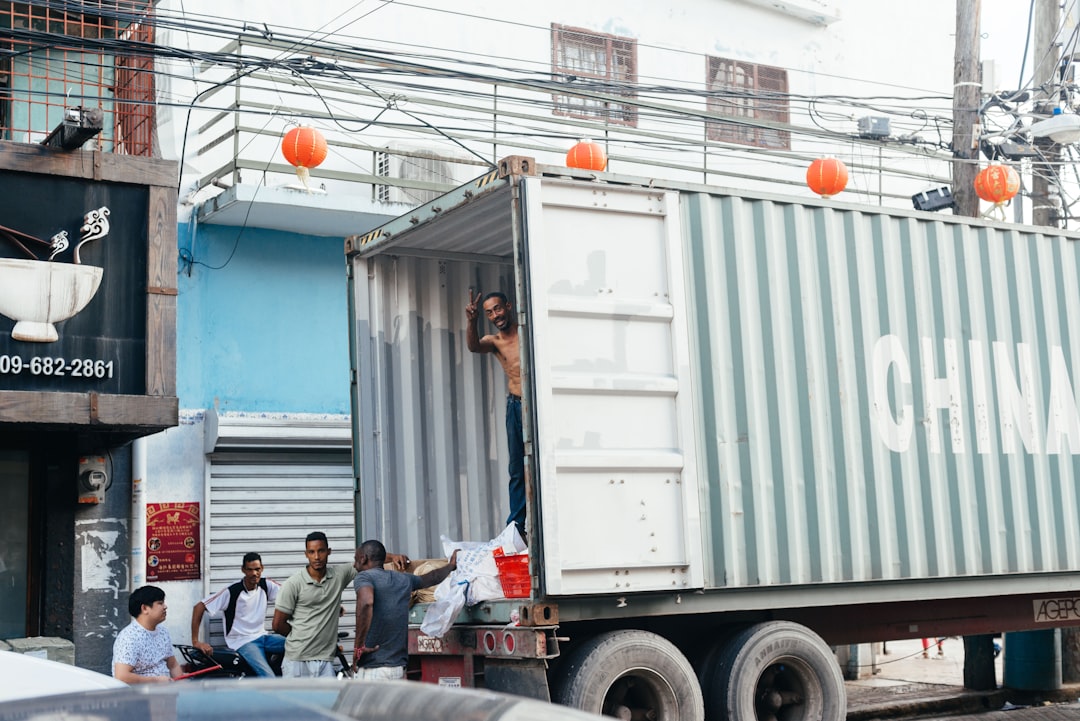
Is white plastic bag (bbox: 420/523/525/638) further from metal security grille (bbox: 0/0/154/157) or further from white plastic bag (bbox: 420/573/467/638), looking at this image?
metal security grille (bbox: 0/0/154/157)

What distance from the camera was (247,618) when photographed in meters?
10.7

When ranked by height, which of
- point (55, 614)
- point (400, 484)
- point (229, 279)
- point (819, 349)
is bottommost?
point (55, 614)

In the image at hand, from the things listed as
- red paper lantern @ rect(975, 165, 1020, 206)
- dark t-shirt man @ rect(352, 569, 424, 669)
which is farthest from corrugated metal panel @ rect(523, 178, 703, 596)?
red paper lantern @ rect(975, 165, 1020, 206)

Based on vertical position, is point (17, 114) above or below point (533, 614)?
above

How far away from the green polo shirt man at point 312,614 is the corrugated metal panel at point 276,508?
9.65ft

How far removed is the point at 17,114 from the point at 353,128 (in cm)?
320

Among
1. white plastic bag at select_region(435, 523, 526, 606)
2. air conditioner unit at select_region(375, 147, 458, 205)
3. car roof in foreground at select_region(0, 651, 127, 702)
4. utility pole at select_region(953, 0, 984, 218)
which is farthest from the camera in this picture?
air conditioner unit at select_region(375, 147, 458, 205)

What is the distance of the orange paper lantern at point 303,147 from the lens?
1093 centimetres

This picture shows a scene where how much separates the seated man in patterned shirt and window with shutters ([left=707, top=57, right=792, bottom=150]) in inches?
423

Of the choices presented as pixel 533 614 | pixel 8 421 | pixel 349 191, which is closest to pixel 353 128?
pixel 349 191

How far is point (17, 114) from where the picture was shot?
11.4 metres

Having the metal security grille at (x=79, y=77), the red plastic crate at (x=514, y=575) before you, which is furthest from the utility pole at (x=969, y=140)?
the metal security grille at (x=79, y=77)

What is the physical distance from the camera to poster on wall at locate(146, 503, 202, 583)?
36.8ft

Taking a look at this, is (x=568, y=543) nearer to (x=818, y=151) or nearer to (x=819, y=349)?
(x=819, y=349)
